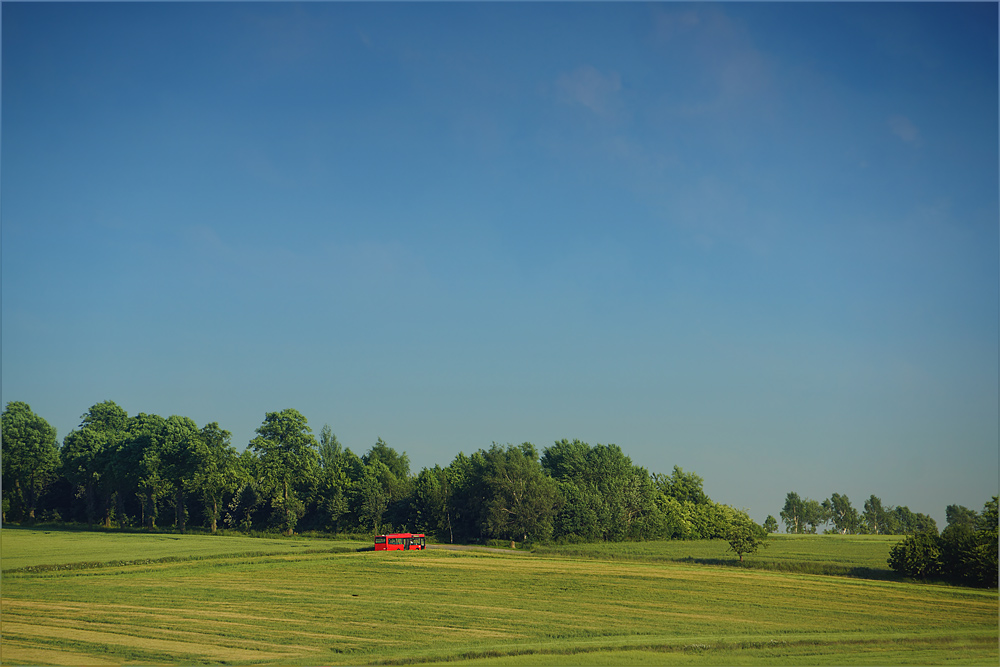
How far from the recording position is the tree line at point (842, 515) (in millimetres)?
129750

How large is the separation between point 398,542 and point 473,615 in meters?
39.1

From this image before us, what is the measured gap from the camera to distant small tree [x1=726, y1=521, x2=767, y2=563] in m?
69.8

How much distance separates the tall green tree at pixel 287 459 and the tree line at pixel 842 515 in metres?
72.1

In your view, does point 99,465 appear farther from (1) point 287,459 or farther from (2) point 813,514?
(2) point 813,514

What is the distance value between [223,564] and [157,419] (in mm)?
61784

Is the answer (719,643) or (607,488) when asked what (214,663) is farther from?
(607,488)

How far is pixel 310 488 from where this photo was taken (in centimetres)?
10538

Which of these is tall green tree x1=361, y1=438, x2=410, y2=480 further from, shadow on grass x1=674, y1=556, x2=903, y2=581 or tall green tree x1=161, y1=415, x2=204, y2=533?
shadow on grass x1=674, y1=556, x2=903, y2=581

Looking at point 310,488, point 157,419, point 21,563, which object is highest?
point 157,419

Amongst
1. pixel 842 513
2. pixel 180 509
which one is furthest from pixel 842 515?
pixel 180 509

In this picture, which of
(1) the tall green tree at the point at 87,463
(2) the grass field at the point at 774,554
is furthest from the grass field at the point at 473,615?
(1) the tall green tree at the point at 87,463

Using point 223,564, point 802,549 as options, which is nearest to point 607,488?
point 802,549

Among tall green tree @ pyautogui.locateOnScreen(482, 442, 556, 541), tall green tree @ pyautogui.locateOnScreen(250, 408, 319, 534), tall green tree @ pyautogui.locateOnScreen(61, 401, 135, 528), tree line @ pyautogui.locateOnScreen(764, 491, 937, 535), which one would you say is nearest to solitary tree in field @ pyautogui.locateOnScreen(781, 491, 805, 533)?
tree line @ pyautogui.locateOnScreen(764, 491, 937, 535)

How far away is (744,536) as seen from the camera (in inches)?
2756
